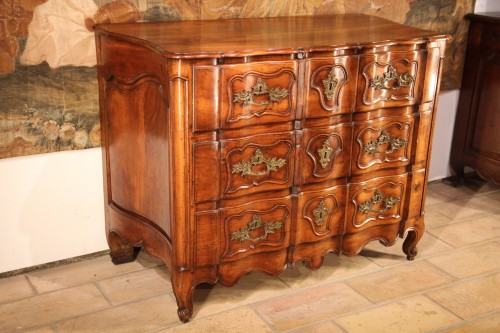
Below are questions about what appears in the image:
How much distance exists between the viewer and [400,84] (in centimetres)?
292

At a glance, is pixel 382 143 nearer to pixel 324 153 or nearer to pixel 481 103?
pixel 324 153

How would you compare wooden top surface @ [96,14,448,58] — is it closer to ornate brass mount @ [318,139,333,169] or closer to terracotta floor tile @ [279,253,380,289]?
ornate brass mount @ [318,139,333,169]

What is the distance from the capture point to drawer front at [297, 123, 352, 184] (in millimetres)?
2793

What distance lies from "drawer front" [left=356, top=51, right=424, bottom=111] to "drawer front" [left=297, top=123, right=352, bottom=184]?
0.50 feet

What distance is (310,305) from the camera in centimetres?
296

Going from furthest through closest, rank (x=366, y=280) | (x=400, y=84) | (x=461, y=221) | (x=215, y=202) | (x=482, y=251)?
(x=461, y=221) → (x=482, y=251) → (x=366, y=280) → (x=400, y=84) → (x=215, y=202)

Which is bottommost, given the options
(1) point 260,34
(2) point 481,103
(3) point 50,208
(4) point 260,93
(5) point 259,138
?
(3) point 50,208

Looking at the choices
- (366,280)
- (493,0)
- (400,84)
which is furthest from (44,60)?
(493,0)

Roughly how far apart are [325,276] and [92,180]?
3.92ft

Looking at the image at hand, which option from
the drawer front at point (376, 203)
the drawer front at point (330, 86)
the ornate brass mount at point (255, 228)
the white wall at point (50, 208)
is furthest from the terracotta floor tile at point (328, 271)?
the white wall at point (50, 208)

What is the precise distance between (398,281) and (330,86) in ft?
3.45

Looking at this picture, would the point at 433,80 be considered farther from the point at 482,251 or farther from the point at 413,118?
the point at 482,251

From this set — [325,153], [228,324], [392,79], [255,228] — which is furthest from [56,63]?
[392,79]

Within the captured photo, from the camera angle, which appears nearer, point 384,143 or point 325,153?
point 325,153
